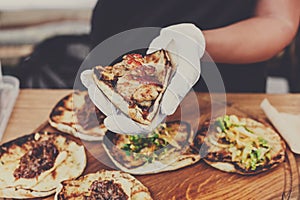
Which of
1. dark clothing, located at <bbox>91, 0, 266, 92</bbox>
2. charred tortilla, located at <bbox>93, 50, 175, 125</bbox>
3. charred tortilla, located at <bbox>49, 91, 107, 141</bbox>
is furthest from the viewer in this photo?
dark clothing, located at <bbox>91, 0, 266, 92</bbox>

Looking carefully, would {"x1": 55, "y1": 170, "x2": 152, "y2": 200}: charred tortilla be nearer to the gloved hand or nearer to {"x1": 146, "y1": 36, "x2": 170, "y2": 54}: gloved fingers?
the gloved hand

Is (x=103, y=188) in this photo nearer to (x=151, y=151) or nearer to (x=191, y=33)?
(x=151, y=151)

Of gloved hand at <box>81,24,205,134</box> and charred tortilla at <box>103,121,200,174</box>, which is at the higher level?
gloved hand at <box>81,24,205,134</box>

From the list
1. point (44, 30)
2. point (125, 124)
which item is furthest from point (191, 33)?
point (44, 30)

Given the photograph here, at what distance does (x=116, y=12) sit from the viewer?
1.75m

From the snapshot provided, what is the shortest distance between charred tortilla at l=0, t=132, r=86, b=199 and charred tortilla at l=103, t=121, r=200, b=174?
0.10m

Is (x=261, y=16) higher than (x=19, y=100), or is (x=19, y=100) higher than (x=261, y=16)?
(x=261, y=16)

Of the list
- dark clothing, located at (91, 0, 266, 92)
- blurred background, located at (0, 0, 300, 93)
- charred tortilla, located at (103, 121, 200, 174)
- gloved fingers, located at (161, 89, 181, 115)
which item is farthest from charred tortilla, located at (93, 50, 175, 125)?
blurred background, located at (0, 0, 300, 93)

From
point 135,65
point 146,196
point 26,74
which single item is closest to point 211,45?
point 135,65

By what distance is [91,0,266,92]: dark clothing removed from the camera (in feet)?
5.56

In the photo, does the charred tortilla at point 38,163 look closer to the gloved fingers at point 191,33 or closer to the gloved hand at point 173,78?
the gloved hand at point 173,78

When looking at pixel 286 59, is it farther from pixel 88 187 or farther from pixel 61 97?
pixel 88 187

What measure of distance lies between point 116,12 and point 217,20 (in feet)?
1.12

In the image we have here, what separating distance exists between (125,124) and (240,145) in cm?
36
